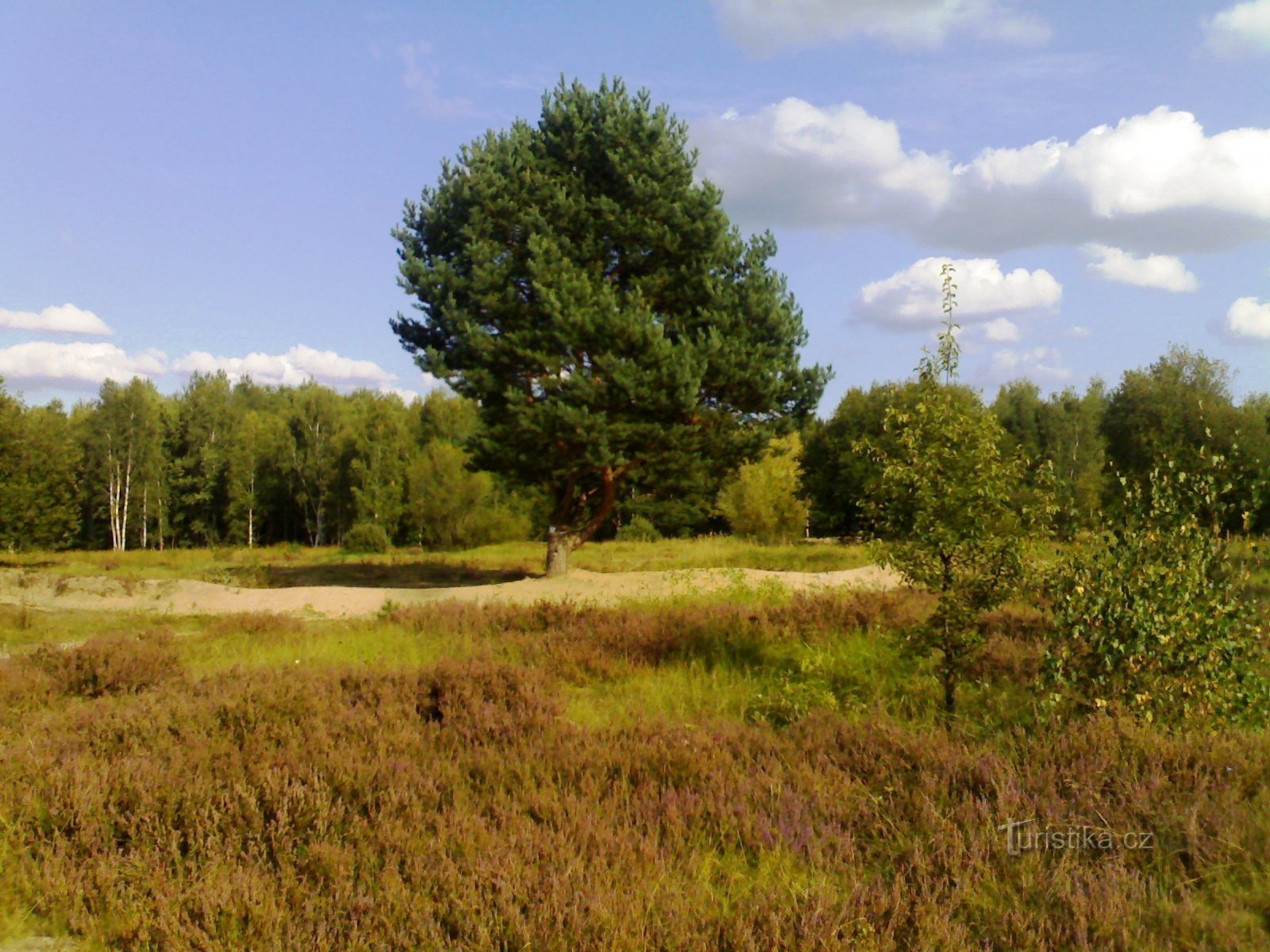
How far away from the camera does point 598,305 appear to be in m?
15.5

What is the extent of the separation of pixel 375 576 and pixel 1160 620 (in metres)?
18.5

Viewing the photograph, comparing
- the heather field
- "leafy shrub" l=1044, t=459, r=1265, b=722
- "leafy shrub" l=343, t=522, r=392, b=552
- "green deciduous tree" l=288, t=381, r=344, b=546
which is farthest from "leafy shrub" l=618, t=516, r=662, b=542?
"leafy shrub" l=1044, t=459, r=1265, b=722

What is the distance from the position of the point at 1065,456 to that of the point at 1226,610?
5940cm

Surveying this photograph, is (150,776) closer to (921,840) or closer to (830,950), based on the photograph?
(830,950)

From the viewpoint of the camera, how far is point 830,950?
3.01 m

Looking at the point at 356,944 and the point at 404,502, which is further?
the point at 404,502

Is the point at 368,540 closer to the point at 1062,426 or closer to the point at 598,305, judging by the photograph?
the point at 598,305

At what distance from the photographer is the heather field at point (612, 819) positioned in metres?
3.26

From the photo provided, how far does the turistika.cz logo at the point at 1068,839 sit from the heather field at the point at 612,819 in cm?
1

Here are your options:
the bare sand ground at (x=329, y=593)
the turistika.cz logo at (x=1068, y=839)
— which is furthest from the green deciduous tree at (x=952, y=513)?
the bare sand ground at (x=329, y=593)

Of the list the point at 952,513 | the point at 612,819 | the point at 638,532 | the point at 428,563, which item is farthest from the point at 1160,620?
the point at 638,532

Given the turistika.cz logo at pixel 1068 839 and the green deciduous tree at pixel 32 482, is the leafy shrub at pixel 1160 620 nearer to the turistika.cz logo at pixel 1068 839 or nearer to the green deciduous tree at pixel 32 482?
the turistika.cz logo at pixel 1068 839

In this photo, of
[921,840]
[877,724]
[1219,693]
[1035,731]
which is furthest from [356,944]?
[1219,693]

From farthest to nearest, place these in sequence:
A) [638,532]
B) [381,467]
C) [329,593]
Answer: [381,467] → [638,532] → [329,593]
